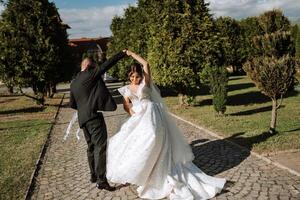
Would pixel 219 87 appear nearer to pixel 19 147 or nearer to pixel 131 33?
pixel 19 147

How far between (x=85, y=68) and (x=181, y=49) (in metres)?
11.4

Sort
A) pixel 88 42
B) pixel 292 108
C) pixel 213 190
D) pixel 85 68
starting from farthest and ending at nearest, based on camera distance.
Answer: pixel 88 42, pixel 292 108, pixel 85 68, pixel 213 190

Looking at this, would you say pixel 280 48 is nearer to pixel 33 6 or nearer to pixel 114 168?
pixel 33 6

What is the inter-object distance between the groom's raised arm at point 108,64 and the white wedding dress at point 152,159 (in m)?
0.64

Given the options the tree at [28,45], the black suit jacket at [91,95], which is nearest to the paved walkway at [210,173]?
the black suit jacket at [91,95]

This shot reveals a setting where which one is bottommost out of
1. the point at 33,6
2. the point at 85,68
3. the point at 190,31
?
the point at 85,68

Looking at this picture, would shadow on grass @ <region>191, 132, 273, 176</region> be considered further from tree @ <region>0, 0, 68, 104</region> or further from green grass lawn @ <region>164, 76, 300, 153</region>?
tree @ <region>0, 0, 68, 104</region>

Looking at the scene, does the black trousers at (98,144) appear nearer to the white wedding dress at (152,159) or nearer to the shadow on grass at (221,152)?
the white wedding dress at (152,159)

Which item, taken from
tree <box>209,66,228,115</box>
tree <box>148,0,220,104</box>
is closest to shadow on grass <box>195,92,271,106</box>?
tree <box>148,0,220,104</box>

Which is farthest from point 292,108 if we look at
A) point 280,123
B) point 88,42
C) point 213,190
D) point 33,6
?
point 88,42

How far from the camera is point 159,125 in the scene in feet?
23.7

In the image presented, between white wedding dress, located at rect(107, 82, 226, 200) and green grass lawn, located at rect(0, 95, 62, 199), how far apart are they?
6.94 ft

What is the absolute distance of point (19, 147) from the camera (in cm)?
1218

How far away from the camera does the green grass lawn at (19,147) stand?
325 inches
